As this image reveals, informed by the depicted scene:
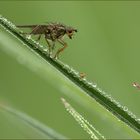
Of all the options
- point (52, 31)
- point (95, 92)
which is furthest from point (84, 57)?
point (95, 92)

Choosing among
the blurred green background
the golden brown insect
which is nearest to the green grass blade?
the golden brown insect

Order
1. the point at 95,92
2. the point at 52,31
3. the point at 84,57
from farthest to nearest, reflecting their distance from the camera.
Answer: the point at 84,57
the point at 52,31
the point at 95,92

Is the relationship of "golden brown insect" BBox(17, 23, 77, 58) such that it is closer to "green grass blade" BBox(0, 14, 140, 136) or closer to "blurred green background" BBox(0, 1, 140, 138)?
"green grass blade" BBox(0, 14, 140, 136)

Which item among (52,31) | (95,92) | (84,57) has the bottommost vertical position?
(95,92)

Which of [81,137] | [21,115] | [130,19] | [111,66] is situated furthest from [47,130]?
[130,19]

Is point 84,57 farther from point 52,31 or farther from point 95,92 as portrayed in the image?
point 95,92

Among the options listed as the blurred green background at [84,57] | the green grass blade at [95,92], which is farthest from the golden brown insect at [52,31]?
the blurred green background at [84,57]

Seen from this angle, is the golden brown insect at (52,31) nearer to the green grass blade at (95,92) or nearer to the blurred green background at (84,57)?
the green grass blade at (95,92)

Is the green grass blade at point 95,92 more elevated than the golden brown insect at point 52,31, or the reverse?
the golden brown insect at point 52,31
